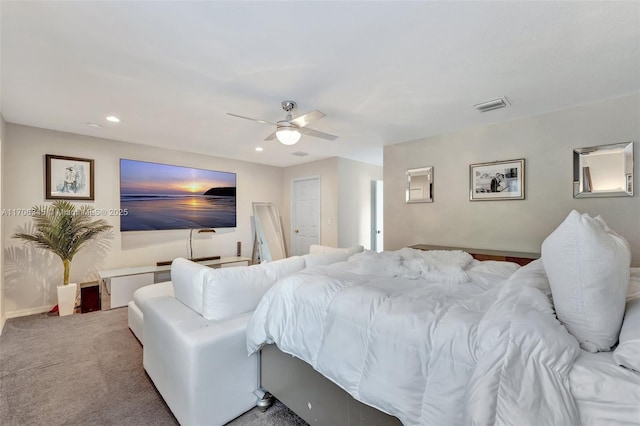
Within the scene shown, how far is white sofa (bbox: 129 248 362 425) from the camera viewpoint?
154 cm

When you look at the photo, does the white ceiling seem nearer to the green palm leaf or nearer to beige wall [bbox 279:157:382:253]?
the green palm leaf

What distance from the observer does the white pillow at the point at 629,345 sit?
Answer: 75 cm

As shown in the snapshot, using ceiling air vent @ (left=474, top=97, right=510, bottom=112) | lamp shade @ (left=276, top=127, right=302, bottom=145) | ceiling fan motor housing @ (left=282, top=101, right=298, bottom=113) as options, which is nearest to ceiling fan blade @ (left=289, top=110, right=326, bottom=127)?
lamp shade @ (left=276, top=127, right=302, bottom=145)

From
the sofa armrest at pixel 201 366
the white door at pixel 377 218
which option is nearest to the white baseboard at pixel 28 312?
the sofa armrest at pixel 201 366

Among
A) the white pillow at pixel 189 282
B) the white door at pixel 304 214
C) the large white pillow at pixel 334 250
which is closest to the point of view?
the white pillow at pixel 189 282

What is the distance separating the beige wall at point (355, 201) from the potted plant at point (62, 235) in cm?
400

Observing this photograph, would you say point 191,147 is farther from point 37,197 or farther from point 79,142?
point 37,197

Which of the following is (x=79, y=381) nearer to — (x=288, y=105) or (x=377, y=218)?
(x=288, y=105)

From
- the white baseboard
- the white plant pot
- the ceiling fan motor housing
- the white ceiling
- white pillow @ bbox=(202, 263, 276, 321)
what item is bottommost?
the white baseboard

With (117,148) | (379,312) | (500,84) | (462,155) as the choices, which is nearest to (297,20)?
(379,312)

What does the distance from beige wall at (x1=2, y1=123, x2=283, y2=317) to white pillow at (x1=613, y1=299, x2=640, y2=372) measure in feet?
16.9

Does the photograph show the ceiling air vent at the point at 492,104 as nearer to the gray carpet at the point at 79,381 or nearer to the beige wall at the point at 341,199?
the beige wall at the point at 341,199

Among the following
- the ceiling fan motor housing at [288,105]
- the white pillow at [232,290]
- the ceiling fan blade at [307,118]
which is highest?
the ceiling fan motor housing at [288,105]

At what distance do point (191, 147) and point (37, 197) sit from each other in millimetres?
2044
